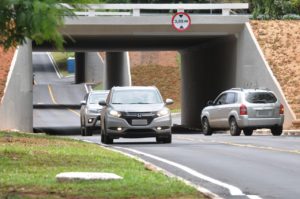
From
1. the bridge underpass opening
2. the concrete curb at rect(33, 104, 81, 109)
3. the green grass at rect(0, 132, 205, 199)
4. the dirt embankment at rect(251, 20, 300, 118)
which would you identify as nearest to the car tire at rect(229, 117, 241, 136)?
the dirt embankment at rect(251, 20, 300, 118)

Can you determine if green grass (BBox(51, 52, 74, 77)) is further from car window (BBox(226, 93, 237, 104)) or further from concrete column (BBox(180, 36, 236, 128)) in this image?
car window (BBox(226, 93, 237, 104))

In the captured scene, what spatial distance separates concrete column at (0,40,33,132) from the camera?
37.2 m

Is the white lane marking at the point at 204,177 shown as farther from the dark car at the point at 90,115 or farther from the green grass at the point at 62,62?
the green grass at the point at 62,62

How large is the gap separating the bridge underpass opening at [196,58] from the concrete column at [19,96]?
3.56m

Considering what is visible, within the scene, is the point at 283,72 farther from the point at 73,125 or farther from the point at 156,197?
the point at 156,197

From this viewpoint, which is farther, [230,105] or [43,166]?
[230,105]

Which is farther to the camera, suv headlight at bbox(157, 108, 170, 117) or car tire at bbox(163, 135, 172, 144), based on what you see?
car tire at bbox(163, 135, 172, 144)

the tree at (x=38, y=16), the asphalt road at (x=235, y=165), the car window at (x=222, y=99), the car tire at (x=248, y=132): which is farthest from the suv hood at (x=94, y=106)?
the tree at (x=38, y=16)

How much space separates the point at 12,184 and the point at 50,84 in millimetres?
83294

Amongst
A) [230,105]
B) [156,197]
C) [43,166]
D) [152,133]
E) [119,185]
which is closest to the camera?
[156,197]

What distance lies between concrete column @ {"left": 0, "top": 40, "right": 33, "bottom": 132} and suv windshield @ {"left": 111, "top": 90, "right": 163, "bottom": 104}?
10077 millimetres

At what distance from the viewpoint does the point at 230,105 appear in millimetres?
34281

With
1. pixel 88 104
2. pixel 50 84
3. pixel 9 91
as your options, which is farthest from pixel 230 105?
pixel 50 84

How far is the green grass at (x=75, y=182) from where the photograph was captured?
1186cm
